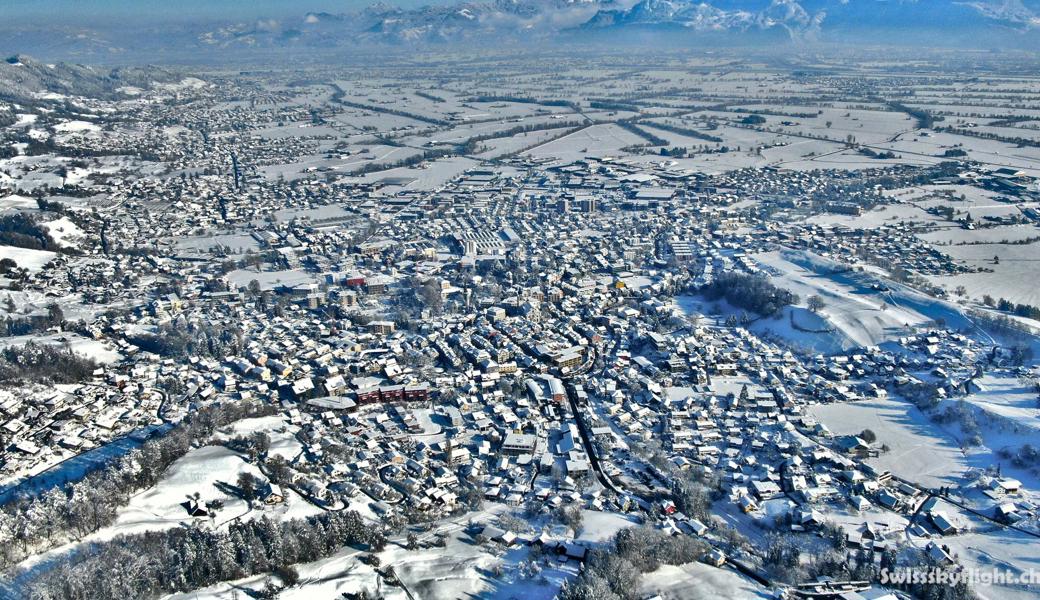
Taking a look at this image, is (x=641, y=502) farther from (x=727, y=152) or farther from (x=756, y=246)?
(x=727, y=152)

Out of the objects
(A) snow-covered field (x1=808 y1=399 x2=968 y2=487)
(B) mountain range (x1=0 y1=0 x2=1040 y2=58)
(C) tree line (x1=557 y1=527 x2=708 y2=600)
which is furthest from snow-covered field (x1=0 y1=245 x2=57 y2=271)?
(B) mountain range (x1=0 y1=0 x2=1040 y2=58)

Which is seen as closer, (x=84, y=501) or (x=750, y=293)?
(x=84, y=501)

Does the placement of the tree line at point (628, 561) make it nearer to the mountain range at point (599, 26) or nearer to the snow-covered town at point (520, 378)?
the snow-covered town at point (520, 378)

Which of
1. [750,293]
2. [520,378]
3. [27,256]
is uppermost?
[750,293]

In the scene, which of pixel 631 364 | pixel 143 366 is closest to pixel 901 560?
pixel 631 364

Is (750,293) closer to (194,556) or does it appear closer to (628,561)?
(628,561)

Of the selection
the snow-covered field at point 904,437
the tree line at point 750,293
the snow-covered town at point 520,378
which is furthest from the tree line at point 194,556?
the tree line at point 750,293

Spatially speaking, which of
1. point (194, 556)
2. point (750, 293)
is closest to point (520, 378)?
point (750, 293)
